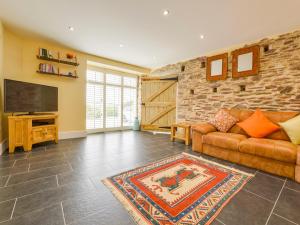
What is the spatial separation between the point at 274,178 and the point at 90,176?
110 inches

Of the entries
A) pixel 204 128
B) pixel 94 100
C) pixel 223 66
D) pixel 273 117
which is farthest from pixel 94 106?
pixel 273 117

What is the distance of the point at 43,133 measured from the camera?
3500mm

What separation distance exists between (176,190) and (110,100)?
4.56m

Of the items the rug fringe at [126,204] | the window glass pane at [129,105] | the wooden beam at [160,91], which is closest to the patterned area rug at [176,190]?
the rug fringe at [126,204]

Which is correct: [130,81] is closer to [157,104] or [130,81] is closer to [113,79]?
[113,79]

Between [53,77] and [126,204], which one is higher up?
[53,77]

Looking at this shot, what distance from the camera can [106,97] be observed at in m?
5.57

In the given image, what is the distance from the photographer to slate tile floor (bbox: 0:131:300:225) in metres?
1.37

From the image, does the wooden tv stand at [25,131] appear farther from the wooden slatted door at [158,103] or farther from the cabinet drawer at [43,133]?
the wooden slatted door at [158,103]

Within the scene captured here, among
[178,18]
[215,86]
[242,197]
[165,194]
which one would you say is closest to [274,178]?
[242,197]

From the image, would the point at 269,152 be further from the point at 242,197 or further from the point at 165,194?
the point at 165,194

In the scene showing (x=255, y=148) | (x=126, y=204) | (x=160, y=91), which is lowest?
(x=126, y=204)

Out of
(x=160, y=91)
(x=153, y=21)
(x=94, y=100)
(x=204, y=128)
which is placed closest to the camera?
(x=153, y=21)

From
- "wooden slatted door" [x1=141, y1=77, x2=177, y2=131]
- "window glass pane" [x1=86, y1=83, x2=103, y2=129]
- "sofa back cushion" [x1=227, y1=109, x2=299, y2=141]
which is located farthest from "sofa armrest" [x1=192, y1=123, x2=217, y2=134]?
"window glass pane" [x1=86, y1=83, x2=103, y2=129]
